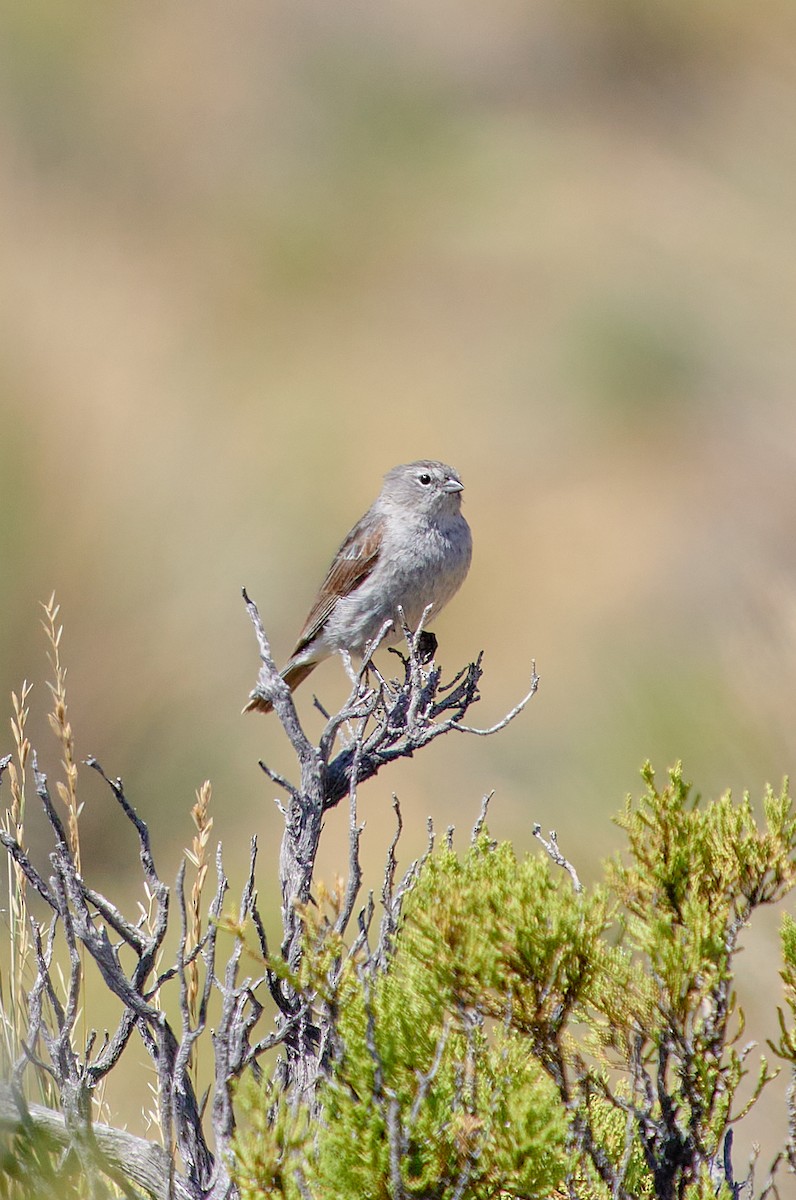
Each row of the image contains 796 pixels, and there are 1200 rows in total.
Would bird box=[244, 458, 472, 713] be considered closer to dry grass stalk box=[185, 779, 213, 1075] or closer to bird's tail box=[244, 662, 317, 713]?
bird's tail box=[244, 662, 317, 713]

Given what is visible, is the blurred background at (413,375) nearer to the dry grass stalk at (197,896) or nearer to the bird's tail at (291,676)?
the bird's tail at (291,676)

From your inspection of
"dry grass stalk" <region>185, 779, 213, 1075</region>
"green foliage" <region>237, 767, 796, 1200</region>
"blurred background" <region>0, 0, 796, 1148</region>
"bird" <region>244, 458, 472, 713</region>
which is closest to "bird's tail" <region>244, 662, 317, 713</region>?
"bird" <region>244, 458, 472, 713</region>

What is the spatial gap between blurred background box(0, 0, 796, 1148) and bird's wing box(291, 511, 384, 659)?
1.24m

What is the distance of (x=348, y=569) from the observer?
5590mm

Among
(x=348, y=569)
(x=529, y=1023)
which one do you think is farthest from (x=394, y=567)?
(x=529, y=1023)

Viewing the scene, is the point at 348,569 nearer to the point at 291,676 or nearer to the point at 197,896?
the point at 291,676

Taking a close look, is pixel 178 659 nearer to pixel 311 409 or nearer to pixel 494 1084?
pixel 494 1084

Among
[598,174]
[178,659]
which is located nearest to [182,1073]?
[178,659]

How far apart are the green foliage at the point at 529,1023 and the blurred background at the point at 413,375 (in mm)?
1431

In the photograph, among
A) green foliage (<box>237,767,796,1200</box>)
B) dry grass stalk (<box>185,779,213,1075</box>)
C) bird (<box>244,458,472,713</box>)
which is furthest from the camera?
bird (<box>244,458,472,713</box>)

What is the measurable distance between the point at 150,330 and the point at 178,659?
846 cm

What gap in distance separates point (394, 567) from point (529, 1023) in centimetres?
314

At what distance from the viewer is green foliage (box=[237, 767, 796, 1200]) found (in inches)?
85.4

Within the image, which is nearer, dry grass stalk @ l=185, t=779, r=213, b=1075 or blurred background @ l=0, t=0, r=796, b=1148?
dry grass stalk @ l=185, t=779, r=213, b=1075
